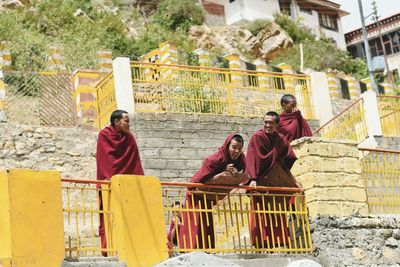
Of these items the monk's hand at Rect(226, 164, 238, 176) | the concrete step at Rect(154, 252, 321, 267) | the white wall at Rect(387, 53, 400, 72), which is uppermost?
the white wall at Rect(387, 53, 400, 72)

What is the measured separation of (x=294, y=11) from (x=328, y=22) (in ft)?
10.00

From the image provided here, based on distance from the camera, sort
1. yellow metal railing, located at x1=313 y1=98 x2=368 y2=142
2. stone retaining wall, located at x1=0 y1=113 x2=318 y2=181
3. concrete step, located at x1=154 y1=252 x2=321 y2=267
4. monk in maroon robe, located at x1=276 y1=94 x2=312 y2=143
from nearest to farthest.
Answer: concrete step, located at x1=154 y1=252 x2=321 y2=267 < monk in maroon robe, located at x1=276 y1=94 x2=312 y2=143 < stone retaining wall, located at x1=0 y1=113 x2=318 y2=181 < yellow metal railing, located at x1=313 y1=98 x2=368 y2=142

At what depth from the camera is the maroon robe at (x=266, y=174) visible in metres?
9.35

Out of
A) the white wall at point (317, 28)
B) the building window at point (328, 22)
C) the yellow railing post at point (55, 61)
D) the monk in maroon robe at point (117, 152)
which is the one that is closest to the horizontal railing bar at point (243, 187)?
the monk in maroon robe at point (117, 152)

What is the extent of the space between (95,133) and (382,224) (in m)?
6.65

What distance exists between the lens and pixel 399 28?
4625 cm

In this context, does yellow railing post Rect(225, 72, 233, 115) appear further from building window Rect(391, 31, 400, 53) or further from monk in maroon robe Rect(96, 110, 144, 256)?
building window Rect(391, 31, 400, 53)

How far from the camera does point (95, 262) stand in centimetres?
765

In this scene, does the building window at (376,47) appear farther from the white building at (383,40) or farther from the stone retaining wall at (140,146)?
the stone retaining wall at (140,146)

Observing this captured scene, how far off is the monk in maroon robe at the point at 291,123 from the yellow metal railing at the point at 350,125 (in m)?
5.69

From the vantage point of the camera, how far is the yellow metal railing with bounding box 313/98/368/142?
1723 cm

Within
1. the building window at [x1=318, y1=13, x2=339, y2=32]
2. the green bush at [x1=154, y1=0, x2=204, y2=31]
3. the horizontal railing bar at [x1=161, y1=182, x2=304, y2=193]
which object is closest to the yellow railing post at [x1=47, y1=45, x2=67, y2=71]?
the horizontal railing bar at [x1=161, y1=182, x2=304, y2=193]

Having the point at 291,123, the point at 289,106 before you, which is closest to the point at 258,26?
the point at 289,106

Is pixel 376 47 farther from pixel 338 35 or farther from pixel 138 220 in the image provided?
pixel 138 220
